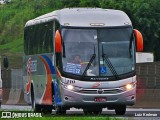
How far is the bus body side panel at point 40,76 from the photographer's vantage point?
27775mm

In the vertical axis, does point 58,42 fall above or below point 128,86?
above

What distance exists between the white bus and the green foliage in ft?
109

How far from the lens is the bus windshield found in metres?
25.2

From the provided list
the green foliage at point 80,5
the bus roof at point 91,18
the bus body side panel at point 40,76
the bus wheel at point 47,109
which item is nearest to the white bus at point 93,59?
the bus roof at point 91,18

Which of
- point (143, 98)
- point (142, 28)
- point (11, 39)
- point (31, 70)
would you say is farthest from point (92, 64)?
point (11, 39)

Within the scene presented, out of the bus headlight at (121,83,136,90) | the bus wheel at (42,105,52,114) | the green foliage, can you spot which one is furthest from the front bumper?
the green foliage

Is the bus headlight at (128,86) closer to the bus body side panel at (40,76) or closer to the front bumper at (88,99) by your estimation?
the front bumper at (88,99)

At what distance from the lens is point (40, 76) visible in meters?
29.6

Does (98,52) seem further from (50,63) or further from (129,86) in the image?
(50,63)

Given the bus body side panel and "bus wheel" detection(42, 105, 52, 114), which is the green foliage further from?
"bus wheel" detection(42, 105, 52, 114)

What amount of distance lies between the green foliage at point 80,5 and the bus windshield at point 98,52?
111 feet

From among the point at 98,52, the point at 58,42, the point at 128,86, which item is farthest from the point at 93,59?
the point at 128,86

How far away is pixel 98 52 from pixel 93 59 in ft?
1.12

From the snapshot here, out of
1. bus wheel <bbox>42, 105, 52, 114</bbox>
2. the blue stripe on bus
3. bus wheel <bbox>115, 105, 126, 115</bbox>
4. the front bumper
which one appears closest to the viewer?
the front bumper
